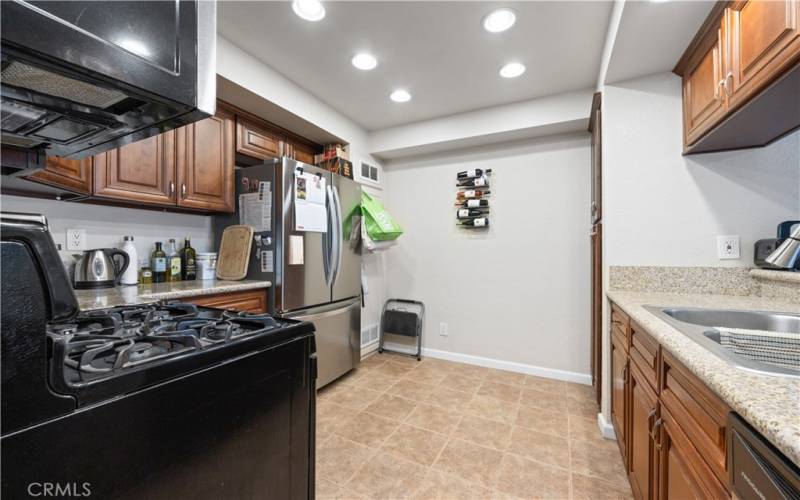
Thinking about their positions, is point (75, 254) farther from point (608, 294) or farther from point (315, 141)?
point (608, 294)

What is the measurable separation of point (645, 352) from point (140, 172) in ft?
8.66

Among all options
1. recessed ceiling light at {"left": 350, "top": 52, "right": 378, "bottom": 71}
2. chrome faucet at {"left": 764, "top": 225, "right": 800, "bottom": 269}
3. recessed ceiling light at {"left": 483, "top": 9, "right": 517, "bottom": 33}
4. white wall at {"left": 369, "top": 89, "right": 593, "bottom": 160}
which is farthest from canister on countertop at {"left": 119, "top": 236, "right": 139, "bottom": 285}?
chrome faucet at {"left": 764, "top": 225, "right": 800, "bottom": 269}

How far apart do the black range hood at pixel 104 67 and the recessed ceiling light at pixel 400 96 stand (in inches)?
82.5

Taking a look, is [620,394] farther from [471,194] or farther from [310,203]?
[310,203]

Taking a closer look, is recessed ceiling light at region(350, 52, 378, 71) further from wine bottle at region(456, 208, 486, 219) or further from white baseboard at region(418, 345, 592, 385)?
white baseboard at region(418, 345, 592, 385)

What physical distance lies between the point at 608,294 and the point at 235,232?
8.08 ft

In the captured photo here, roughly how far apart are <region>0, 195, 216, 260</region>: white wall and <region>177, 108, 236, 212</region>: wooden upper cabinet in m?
0.30

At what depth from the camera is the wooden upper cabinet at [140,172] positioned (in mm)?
1690

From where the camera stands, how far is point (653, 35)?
1.53 meters

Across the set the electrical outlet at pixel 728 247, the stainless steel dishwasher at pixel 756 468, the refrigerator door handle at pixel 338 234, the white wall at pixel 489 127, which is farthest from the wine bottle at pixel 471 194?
the stainless steel dishwasher at pixel 756 468

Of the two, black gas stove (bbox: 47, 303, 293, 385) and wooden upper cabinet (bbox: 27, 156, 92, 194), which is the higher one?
wooden upper cabinet (bbox: 27, 156, 92, 194)

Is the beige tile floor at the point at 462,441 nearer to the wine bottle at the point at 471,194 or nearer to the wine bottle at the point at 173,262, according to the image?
the wine bottle at the point at 173,262

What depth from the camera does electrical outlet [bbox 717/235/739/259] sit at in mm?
1696

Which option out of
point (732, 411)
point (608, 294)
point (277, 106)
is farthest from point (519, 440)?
point (277, 106)
